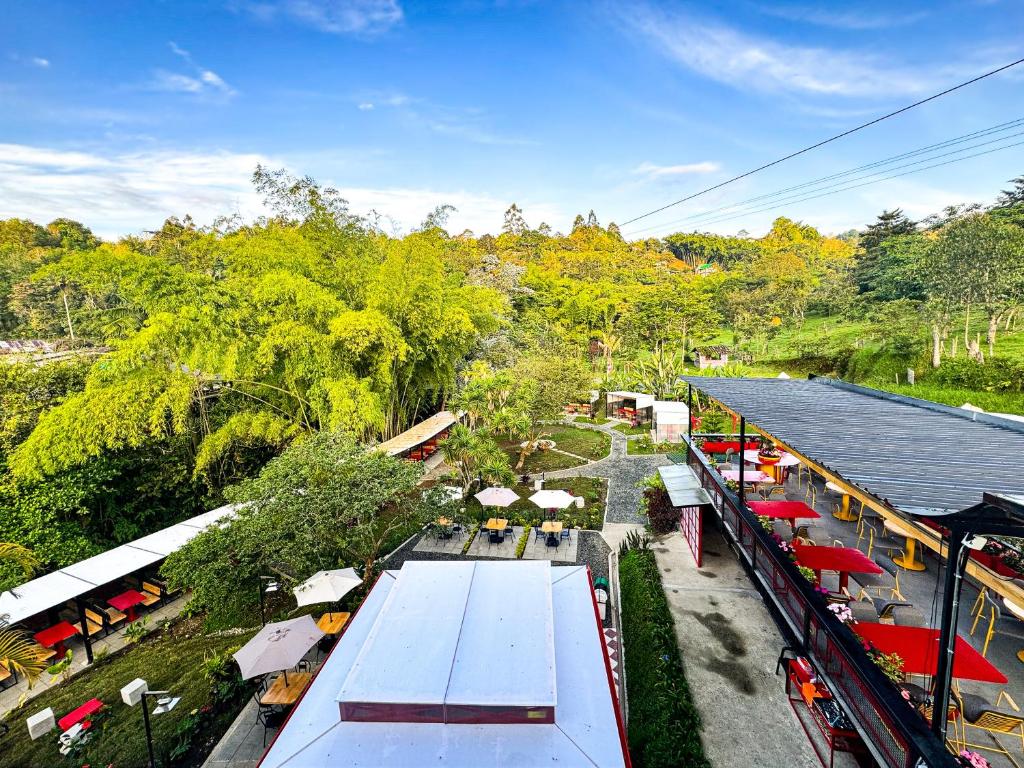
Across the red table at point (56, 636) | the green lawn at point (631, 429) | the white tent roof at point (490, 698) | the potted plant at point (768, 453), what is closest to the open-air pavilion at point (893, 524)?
the potted plant at point (768, 453)

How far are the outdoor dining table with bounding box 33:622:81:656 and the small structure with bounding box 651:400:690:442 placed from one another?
64.9 feet

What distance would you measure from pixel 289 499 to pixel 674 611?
7899 mm

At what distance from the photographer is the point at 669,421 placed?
20922mm

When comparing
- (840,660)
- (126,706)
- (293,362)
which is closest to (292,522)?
(126,706)

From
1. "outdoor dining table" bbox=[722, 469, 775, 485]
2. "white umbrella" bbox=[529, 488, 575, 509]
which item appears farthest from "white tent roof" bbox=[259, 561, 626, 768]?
"white umbrella" bbox=[529, 488, 575, 509]

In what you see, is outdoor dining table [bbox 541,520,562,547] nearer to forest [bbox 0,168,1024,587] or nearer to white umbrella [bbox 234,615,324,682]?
forest [bbox 0,168,1024,587]

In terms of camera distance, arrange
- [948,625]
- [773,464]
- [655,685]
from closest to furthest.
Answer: [948,625], [655,685], [773,464]

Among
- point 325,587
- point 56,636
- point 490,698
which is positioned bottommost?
point 56,636

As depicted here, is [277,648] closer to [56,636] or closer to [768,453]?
[56,636]

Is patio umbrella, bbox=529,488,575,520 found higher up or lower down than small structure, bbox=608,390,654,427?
lower down

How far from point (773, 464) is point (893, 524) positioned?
3923mm

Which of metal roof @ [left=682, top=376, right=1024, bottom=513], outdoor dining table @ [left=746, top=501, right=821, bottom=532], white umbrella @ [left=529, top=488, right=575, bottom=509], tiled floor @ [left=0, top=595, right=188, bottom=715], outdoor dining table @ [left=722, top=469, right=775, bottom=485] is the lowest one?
tiled floor @ [left=0, top=595, right=188, bottom=715]

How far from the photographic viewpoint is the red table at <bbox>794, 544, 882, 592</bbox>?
7.16 metres

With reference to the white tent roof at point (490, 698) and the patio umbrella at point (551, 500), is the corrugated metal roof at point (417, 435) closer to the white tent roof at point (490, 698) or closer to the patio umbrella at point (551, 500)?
the patio umbrella at point (551, 500)
